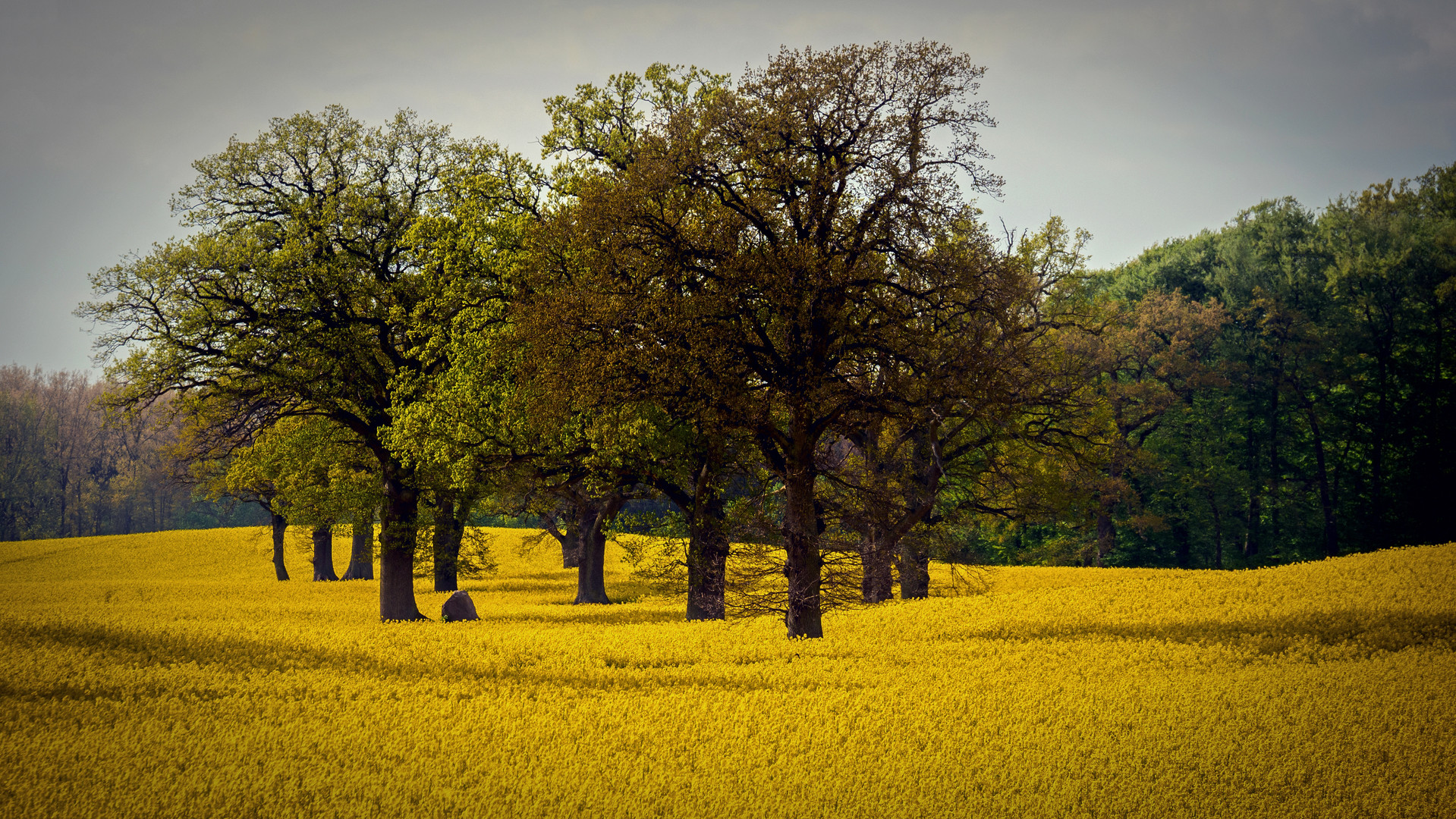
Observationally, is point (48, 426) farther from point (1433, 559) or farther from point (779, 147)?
point (1433, 559)

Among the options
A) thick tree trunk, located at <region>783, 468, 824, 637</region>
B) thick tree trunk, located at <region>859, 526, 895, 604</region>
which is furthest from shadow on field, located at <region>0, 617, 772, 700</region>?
thick tree trunk, located at <region>859, 526, 895, 604</region>

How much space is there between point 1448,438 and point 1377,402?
13.7 feet

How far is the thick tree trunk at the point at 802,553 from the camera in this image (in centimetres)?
1914

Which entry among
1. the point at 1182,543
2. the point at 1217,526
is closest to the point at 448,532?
the point at 1217,526

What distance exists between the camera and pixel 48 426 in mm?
91250

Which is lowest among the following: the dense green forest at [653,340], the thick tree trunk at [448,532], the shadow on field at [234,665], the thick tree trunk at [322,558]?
the thick tree trunk at [322,558]

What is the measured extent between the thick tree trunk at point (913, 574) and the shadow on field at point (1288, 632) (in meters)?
8.90

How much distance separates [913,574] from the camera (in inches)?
1220

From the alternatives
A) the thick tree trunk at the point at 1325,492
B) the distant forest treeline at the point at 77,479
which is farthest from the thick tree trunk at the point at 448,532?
the distant forest treeline at the point at 77,479

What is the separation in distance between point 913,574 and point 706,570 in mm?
9291

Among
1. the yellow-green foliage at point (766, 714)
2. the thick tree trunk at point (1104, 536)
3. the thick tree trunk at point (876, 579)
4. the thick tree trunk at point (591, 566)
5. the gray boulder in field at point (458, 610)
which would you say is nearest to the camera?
the yellow-green foliage at point (766, 714)

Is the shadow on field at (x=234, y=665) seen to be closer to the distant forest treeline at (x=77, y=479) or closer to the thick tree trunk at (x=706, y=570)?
the thick tree trunk at (x=706, y=570)

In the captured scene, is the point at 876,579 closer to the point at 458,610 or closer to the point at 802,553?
the point at 802,553

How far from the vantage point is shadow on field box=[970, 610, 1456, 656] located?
54.4 feet
